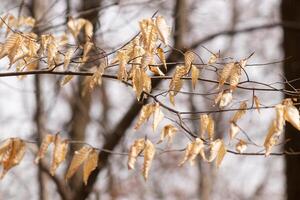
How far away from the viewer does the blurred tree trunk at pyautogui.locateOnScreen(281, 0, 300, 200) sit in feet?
15.6

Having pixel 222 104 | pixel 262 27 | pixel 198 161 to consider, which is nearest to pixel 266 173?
pixel 198 161

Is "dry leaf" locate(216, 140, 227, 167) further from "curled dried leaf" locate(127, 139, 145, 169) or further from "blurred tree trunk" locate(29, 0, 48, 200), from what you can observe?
"blurred tree trunk" locate(29, 0, 48, 200)

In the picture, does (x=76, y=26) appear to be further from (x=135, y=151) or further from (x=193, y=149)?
(x=193, y=149)

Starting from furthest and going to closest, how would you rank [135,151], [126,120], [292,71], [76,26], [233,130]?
[126,120] < [292,71] < [76,26] < [233,130] < [135,151]

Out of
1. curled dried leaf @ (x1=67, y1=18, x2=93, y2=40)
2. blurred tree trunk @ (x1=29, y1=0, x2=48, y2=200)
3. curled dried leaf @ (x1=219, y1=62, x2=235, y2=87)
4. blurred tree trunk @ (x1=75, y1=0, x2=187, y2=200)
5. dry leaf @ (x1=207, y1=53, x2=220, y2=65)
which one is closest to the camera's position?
curled dried leaf @ (x1=219, y1=62, x2=235, y2=87)

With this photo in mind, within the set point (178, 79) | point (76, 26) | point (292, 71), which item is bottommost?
point (178, 79)

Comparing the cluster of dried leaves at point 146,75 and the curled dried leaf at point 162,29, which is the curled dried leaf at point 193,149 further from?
the curled dried leaf at point 162,29

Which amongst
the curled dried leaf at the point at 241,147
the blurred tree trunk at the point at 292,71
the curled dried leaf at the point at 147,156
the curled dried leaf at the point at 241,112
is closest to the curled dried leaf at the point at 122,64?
the curled dried leaf at the point at 147,156

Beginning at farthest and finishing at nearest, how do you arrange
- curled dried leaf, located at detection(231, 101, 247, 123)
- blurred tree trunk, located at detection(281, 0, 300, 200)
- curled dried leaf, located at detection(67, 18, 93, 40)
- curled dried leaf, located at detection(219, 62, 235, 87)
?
blurred tree trunk, located at detection(281, 0, 300, 200) → curled dried leaf, located at detection(67, 18, 93, 40) → curled dried leaf, located at detection(231, 101, 247, 123) → curled dried leaf, located at detection(219, 62, 235, 87)

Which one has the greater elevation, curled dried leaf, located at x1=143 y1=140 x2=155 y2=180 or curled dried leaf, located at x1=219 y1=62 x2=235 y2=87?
curled dried leaf, located at x1=219 y1=62 x2=235 y2=87

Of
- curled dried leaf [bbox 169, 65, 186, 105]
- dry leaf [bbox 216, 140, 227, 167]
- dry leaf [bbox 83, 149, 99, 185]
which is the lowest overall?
dry leaf [bbox 83, 149, 99, 185]

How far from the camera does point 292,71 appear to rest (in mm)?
4867

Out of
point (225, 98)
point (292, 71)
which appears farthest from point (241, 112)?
point (292, 71)

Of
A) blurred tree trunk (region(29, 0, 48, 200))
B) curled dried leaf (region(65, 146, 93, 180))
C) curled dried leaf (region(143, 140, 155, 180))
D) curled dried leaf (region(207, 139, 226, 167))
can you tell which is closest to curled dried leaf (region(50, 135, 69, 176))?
curled dried leaf (region(65, 146, 93, 180))
